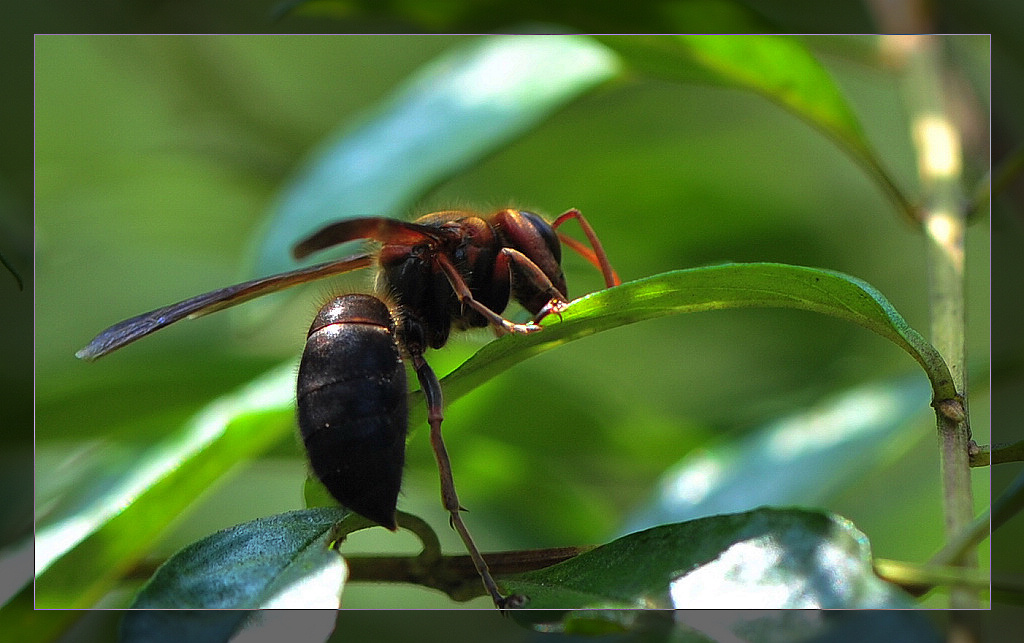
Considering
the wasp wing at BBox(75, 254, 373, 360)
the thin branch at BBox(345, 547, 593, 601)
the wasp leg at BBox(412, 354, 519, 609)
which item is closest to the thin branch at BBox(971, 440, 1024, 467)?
the thin branch at BBox(345, 547, 593, 601)

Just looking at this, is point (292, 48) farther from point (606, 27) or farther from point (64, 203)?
point (606, 27)

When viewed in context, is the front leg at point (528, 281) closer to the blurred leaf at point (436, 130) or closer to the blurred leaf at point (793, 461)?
the blurred leaf at point (436, 130)

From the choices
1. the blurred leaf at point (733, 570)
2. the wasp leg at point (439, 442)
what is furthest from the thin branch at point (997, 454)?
the wasp leg at point (439, 442)

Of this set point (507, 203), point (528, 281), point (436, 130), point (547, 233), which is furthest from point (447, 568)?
point (436, 130)

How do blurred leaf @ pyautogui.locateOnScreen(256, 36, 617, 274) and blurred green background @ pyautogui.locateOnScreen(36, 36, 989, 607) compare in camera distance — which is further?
blurred green background @ pyautogui.locateOnScreen(36, 36, 989, 607)

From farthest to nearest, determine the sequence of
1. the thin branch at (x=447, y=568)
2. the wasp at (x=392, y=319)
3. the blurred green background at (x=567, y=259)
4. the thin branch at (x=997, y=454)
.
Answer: the blurred green background at (x=567, y=259)
the wasp at (x=392, y=319)
the thin branch at (x=447, y=568)
the thin branch at (x=997, y=454)

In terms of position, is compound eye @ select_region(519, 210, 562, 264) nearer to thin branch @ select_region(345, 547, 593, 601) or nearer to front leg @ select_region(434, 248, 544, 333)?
front leg @ select_region(434, 248, 544, 333)
